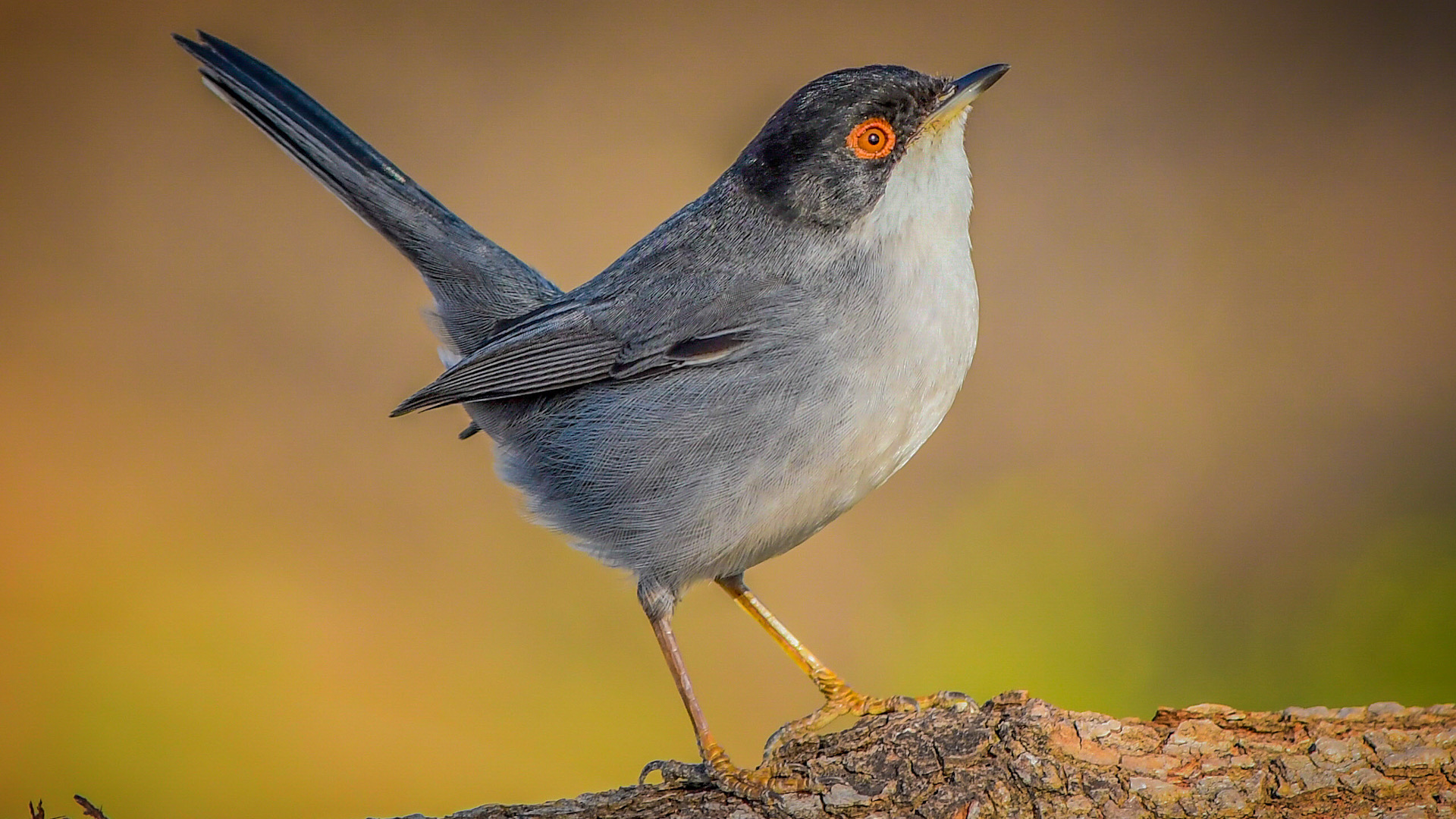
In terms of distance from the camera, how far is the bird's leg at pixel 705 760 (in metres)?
2.86

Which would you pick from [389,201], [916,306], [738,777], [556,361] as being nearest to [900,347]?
[916,306]

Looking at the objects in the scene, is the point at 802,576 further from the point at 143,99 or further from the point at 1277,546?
the point at 143,99

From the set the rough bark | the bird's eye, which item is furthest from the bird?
the rough bark

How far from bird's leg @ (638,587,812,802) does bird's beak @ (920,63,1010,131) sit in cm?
166

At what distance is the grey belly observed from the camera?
311cm

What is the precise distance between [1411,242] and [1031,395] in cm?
253

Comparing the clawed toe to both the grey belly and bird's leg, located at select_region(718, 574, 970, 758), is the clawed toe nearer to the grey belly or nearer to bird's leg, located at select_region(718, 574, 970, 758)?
bird's leg, located at select_region(718, 574, 970, 758)

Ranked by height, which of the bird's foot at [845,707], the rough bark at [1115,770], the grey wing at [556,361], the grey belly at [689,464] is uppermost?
the grey wing at [556,361]

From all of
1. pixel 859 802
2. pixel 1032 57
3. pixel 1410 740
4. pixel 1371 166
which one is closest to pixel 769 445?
pixel 859 802

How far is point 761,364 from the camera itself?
324 cm

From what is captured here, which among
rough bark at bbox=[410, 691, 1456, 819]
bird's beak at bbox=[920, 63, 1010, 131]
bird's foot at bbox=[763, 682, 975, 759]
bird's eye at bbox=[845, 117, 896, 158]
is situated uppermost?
bird's beak at bbox=[920, 63, 1010, 131]

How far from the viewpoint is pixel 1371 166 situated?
6.50m

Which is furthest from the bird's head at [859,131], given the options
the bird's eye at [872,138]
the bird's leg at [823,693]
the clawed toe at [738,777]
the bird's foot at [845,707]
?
the clawed toe at [738,777]

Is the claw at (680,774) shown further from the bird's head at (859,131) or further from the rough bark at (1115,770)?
the bird's head at (859,131)
